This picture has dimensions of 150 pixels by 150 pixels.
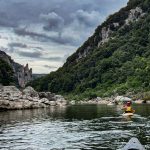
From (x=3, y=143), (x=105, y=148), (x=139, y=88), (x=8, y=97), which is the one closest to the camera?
(x=105, y=148)

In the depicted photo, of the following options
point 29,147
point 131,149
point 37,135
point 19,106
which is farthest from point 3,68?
point 131,149

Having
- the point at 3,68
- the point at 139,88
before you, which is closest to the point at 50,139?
the point at 3,68

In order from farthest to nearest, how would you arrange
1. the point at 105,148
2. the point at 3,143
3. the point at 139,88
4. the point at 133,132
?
the point at 139,88
the point at 133,132
the point at 3,143
the point at 105,148

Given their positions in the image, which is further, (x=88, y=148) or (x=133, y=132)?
(x=133, y=132)

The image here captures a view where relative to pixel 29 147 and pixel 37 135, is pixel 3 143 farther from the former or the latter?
pixel 37 135

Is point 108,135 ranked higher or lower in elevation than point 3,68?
lower

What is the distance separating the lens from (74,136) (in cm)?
4553

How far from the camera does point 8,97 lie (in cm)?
10412

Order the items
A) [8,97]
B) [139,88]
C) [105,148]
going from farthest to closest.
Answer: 1. [139,88]
2. [8,97]
3. [105,148]

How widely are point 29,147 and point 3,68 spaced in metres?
117

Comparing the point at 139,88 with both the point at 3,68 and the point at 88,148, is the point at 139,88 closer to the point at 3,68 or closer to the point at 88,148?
the point at 3,68

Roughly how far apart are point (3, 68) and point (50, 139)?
369ft

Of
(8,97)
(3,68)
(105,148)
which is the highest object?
(3,68)

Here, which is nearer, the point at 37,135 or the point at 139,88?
the point at 37,135
